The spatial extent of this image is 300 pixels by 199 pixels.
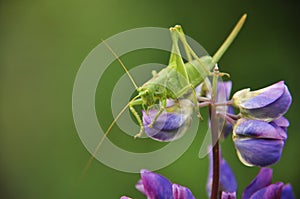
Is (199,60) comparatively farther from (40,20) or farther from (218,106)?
(40,20)

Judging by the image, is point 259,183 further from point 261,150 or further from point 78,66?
point 78,66

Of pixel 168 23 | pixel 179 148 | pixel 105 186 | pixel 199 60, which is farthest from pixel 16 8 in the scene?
pixel 199 60

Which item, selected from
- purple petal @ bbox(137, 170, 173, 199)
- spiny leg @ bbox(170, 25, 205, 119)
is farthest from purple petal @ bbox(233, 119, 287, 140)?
purple petal @ bbox(137, 170, 173, 199)

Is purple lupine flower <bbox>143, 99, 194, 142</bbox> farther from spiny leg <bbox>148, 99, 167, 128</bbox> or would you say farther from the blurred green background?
the blurred green background

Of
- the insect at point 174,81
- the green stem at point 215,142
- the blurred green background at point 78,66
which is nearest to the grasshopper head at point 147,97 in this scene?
the insect at point 174,81

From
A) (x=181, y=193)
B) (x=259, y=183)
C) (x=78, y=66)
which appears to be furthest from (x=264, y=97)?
(x=78, y=66)

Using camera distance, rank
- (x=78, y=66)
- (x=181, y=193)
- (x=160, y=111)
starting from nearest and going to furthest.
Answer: (x=181, y=193) → (x=160, y=111) → (x=78, y=66)
